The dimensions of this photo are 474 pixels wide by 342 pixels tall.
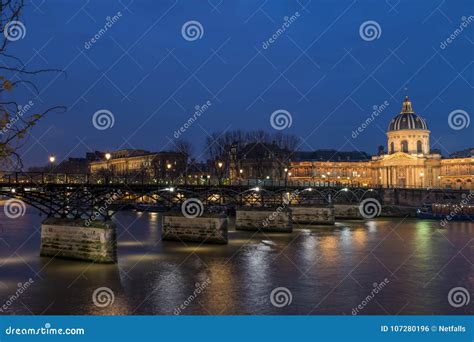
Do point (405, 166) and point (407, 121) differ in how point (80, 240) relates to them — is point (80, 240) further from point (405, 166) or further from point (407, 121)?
point (407, 121)

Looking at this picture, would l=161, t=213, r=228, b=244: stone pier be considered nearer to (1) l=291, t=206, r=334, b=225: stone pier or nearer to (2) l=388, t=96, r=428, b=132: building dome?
(1) l=291, t=206, r=334, b=225: stone pier

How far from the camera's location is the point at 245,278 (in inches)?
1262

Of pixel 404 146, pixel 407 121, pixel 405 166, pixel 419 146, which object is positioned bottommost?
pixel 405 166

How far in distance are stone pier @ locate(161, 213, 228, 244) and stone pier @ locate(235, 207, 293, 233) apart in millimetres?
13955

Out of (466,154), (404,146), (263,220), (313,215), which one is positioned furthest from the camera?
(404,146)

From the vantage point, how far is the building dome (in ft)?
589

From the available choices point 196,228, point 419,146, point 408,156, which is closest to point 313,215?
point 196,228

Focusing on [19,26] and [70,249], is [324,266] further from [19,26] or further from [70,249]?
[19,26]

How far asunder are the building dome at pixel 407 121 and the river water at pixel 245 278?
132m

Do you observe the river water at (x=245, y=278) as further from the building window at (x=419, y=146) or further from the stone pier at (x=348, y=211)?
the building window at (x=419, y=146)

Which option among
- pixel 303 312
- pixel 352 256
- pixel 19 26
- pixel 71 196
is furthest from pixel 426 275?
pixel 19 26

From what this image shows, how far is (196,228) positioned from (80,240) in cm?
1385

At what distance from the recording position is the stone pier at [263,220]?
6331 centimetres

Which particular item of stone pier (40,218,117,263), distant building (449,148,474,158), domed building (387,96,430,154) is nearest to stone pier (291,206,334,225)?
stone pier (40,218,117,263)
